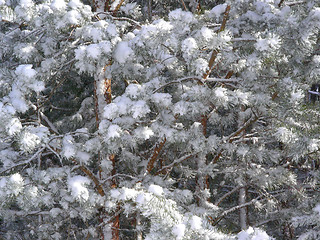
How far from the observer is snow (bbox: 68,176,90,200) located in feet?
13.9

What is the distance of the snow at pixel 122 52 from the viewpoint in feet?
13.8

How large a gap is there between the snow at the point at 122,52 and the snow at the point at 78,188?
1657 millimetres

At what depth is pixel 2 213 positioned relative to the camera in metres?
5.15

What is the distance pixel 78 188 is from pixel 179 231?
6.75ft

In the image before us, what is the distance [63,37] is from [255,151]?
12.0ft

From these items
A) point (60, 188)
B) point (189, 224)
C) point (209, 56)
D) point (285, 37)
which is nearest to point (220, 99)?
point (209, 56)

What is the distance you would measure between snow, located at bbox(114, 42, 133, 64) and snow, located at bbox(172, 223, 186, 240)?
235cm

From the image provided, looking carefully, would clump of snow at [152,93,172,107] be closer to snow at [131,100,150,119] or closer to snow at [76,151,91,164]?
snow at [131,100,150,119]

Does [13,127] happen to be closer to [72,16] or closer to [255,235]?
[72,16]

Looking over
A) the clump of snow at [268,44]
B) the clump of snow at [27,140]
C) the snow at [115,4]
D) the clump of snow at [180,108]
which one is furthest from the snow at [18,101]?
the clump of snow at [268,44]

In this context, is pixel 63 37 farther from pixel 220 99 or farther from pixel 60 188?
pixel 220 99

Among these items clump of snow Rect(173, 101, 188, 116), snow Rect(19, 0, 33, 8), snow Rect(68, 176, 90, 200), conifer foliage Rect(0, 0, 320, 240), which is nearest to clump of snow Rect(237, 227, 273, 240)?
conifer foliage Rect(0, 0, 320, 240)

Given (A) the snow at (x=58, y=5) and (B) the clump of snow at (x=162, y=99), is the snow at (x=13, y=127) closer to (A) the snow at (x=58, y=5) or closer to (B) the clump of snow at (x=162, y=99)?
(A) the snow at (x=58, y=5)

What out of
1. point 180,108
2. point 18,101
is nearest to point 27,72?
point 18,101
